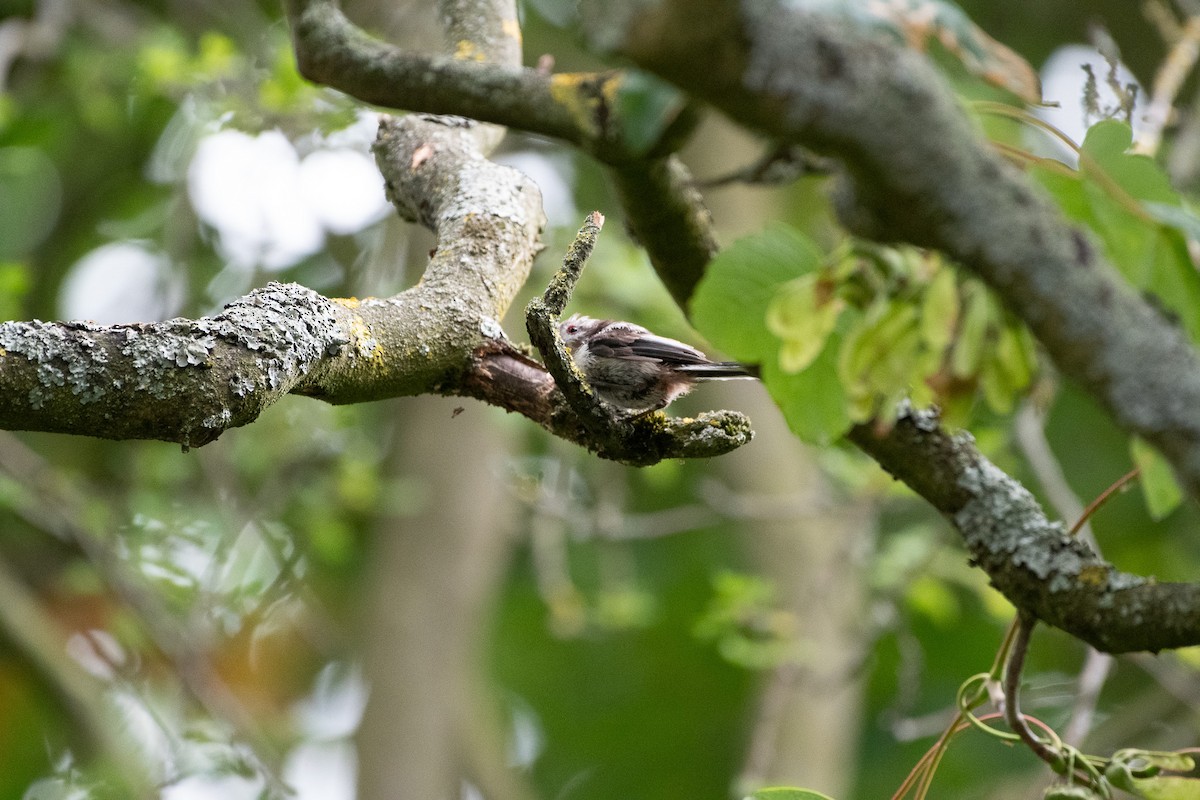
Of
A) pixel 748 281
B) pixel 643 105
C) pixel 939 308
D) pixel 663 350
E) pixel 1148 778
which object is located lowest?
pixel 663 350

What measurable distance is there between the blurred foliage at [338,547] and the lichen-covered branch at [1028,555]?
2.02 metres

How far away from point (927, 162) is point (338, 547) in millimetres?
7266

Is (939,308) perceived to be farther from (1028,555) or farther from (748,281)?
(1028,555)

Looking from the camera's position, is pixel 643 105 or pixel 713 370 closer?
pixel 643 105

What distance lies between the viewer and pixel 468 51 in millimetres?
3074

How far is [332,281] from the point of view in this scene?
900 cm

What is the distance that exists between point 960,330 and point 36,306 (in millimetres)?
8696

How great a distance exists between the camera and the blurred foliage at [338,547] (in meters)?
6.54

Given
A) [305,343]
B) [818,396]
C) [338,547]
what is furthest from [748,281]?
[338,547]

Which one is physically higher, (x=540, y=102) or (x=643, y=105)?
(x=643, y=105)

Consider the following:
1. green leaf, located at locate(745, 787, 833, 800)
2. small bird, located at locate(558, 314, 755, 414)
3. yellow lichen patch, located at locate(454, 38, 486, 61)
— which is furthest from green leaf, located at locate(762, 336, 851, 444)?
small bird, located at locate(558, 314, 755, 414)

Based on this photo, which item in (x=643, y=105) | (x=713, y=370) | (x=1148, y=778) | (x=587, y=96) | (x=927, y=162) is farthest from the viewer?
(x=713, y=370)

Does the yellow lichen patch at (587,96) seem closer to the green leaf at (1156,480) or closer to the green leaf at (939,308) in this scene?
the green leaf at (939,308)

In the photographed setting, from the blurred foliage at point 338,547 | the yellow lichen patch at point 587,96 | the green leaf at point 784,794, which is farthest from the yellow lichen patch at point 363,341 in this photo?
the blurred foliage at point 338,547
